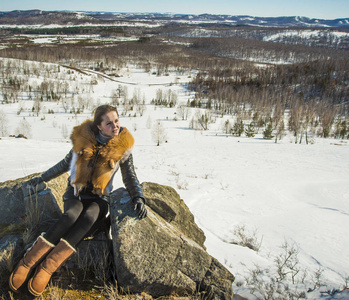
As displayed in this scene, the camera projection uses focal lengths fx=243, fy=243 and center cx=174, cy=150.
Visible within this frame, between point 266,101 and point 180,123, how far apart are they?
16.4 meters

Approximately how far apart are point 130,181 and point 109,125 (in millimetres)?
645

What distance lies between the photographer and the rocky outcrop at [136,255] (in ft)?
7.11

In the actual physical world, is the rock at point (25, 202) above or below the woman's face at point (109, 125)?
below

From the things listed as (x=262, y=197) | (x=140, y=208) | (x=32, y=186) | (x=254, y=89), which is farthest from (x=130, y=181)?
(x=254, y=89)

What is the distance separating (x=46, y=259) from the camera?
6.73ft

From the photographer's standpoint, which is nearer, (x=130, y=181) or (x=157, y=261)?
(x=157, y=261)

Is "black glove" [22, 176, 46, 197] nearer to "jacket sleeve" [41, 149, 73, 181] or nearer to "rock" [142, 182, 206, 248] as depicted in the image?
"jacket sleeve" [41, 149, 73, 181]

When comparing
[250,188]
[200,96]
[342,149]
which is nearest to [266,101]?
[200,96]

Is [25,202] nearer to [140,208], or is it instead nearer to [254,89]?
[140,208]

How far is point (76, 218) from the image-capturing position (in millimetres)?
2352

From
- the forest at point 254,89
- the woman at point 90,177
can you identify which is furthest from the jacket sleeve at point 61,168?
the forest at point 254,89

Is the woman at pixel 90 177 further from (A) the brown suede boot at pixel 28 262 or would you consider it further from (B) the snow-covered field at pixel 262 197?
(B) the snow-covered field at pixel 262 197

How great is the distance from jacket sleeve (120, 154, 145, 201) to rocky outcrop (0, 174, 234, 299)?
0.34ft

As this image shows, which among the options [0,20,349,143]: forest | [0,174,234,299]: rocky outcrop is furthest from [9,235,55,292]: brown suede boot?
[0,20,349,143]: forest
